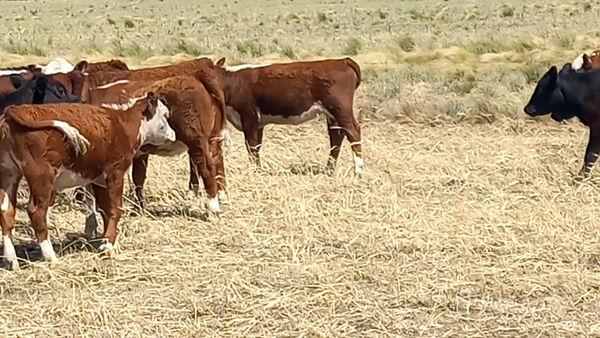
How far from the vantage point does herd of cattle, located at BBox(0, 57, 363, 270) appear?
691 cm

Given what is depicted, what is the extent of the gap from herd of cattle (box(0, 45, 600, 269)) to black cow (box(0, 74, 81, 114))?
13 mm

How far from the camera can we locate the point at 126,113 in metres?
7.71

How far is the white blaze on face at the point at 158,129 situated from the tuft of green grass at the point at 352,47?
19691 mm

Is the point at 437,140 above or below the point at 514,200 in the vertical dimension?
below

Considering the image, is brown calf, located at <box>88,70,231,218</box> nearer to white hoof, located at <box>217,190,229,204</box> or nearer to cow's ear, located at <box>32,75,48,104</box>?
white hoof, located at <box>217,190,229,204</box>

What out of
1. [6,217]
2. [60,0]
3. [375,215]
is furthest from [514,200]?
[60,0]

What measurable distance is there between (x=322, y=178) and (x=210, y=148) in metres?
1.52

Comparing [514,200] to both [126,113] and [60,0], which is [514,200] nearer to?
[126,113]

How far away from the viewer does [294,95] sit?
11.5m

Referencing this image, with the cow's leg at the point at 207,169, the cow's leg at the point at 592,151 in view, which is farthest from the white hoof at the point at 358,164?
the cow's leg at the point at 592,151

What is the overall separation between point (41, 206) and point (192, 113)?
2245 mm

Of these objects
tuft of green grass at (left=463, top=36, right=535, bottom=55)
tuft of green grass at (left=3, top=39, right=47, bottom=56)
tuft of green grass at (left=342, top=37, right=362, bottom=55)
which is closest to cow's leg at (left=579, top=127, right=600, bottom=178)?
tuft of green grass at (left=463, top=36, right=535, bottom=55)

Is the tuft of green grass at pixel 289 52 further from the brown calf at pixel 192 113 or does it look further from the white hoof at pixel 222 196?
the white hoof at pixel 222 196

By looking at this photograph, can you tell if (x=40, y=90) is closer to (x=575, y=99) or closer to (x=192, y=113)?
(x=192, y=113)
